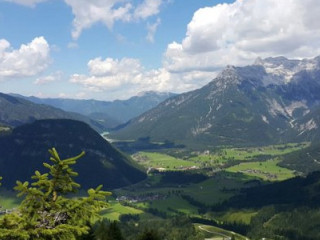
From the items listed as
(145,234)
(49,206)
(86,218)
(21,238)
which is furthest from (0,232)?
(145,234)

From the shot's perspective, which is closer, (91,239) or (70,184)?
(70,184)

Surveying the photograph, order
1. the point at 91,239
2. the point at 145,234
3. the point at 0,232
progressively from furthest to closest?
the point at 145,234 → the point at 91,239 → the point at 0,232

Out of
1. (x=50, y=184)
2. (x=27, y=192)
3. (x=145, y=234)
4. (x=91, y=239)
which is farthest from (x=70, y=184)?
(x=145, y=234)

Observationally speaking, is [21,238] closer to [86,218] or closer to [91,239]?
[86,218]

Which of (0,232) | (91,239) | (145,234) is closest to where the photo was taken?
(0,232)

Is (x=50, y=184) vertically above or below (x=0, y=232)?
above

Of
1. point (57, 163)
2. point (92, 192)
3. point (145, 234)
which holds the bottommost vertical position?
point (145, 234)
